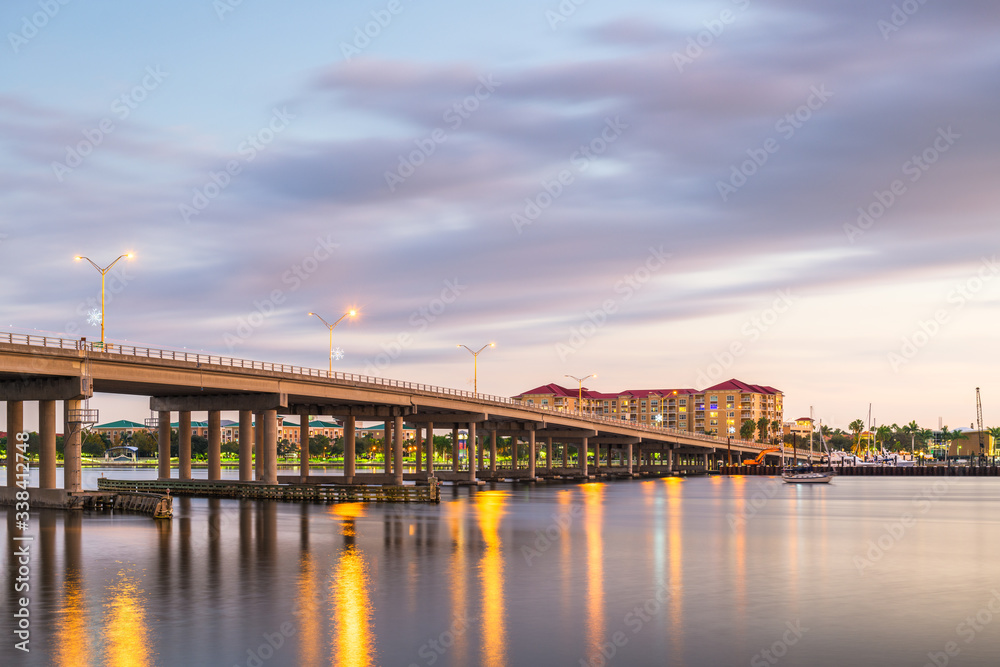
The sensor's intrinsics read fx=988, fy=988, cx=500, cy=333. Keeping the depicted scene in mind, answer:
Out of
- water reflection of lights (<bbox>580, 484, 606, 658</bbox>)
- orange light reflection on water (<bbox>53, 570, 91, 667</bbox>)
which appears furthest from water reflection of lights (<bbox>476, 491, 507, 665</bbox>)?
orange light reflection on water (<bbox>53, 570, 91, 667</bbox>)

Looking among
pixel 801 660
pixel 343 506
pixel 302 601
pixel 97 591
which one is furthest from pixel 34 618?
pixel 343 506

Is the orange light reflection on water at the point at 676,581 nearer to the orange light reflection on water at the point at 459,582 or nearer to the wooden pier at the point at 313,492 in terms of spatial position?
the orange light reflection on water at the point at 459,582

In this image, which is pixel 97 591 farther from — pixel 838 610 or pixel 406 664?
pixel 838 610

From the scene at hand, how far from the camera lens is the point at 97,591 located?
109 feet

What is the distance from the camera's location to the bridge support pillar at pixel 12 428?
261ft

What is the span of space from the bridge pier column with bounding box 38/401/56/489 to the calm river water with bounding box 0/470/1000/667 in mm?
11070

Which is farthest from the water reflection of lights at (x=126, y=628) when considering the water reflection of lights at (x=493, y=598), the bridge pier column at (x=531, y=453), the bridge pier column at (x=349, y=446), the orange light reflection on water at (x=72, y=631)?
the bridge pier column at (x=531, y=453)

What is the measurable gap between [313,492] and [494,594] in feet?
193

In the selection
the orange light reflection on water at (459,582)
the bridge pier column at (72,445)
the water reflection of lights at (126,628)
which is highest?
the bridge pier column at (72,445)

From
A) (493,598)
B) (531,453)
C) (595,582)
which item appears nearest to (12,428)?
(595,582)

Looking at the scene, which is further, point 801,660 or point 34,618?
point 34,618

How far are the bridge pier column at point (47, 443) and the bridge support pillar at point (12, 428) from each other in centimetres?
390

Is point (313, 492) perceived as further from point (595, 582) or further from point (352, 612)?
point (352, 612)

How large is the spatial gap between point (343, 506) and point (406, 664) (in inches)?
2433
